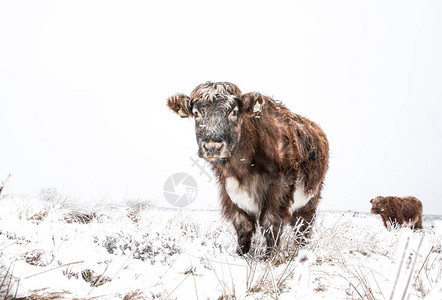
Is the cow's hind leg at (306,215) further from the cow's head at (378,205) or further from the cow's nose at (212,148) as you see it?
the cow's head at (378,205)

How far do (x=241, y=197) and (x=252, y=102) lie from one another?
3.84 feet

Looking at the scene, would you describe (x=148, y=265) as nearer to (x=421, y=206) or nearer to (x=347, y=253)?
(x=347, y=253)

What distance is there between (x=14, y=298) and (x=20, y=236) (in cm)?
188

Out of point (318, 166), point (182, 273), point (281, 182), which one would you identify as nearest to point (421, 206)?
point (318, 166)

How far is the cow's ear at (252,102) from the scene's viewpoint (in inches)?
152

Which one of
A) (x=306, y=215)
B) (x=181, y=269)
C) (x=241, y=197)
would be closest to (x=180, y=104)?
(x=241, y=197)

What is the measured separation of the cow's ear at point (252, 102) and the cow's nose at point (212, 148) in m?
0.64

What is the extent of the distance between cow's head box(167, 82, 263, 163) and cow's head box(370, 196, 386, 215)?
39.2 feet

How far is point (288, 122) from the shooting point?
4520 mm

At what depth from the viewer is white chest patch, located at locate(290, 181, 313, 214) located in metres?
4.51

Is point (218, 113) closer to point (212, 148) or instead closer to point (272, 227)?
point (212, 148)

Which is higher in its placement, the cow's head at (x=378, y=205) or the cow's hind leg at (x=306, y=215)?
the cow's hind leg at (x=306, y=215)

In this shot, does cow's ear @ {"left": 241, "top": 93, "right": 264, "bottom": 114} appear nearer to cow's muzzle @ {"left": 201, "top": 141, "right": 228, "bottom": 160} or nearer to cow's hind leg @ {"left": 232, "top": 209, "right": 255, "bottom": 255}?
cow's muzzle @ {"left": 201, "top": 141, "right": 228, "bottom": 160}

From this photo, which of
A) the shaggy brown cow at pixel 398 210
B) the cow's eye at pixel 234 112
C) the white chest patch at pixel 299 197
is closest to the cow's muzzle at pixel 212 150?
the cow's eye at pixel 234 112
